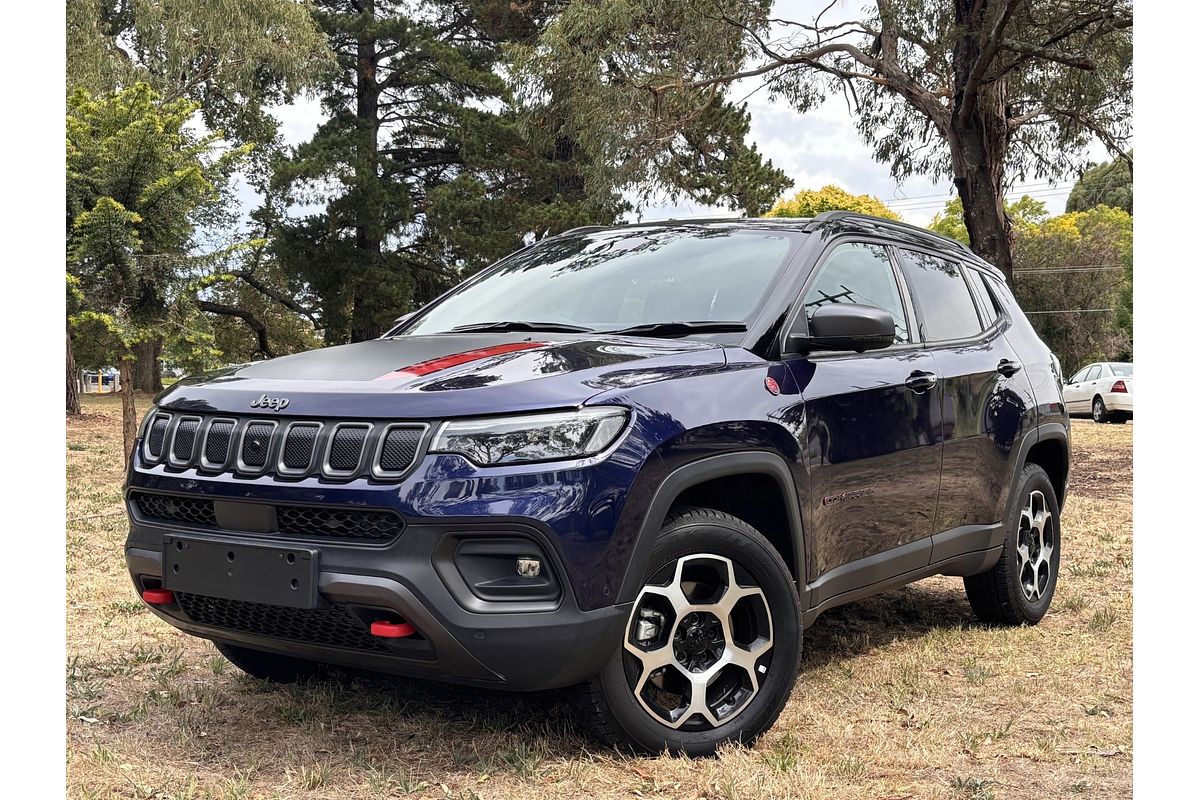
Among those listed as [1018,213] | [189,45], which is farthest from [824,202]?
[189,45]

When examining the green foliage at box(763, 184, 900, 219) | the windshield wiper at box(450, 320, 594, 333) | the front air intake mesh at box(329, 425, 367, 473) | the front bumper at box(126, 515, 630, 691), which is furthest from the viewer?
the green foliage at box(763, 184, 900, 219)

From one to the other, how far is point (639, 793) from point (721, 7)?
43.8ft

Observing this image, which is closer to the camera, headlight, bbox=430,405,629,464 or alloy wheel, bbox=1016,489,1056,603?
headlight, bbox=430,405,629,464

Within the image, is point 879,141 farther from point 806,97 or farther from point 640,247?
point 640,247

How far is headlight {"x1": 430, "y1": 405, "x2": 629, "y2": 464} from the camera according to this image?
10.4 ft

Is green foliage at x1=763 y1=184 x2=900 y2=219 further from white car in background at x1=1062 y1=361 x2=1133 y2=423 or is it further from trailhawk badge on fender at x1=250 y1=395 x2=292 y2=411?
trailhawk badge on fender at x1=250 y1=395 x2=292 y2=411

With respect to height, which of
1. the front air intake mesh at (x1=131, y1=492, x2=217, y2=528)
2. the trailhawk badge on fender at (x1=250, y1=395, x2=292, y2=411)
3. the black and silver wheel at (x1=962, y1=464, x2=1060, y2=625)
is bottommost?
the black and silver wheel at (x1=962, y1=464, x2=1060, y2=625)

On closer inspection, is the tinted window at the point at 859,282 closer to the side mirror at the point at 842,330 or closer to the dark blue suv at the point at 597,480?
the dark blue suv at the point at 597,480

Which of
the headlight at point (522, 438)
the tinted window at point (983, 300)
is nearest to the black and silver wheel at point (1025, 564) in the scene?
the tinted window at point (983, 300)

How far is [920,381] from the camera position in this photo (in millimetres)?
4684

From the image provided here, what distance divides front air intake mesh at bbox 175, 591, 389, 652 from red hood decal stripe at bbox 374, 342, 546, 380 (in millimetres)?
718

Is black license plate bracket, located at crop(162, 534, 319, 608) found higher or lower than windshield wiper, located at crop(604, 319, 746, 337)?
lower

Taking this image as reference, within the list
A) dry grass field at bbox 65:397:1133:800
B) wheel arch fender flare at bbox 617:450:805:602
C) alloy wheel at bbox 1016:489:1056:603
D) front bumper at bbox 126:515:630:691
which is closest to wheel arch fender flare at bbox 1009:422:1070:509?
alloy wheel at bbox 1016:489:1056:603

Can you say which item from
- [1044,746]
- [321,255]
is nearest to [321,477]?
[1044,746]
